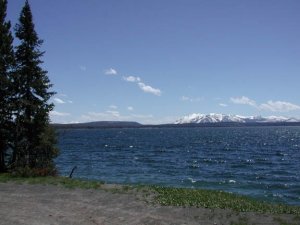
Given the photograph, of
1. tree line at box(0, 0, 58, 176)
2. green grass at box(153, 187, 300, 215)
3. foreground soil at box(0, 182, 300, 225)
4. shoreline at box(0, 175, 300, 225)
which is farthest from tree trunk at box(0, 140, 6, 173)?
green grass at box(153, 187, 300, 215)

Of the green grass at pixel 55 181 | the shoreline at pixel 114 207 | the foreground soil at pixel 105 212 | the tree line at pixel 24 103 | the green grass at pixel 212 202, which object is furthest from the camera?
the tree line at pixel 24 103

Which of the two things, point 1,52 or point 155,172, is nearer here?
point 1,52

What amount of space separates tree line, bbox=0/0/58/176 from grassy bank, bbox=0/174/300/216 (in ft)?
18.2

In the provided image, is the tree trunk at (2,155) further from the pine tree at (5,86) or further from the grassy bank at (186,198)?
the grassy bank at (186,198)

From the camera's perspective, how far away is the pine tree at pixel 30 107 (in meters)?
35.8

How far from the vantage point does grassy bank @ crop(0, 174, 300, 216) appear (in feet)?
73.7

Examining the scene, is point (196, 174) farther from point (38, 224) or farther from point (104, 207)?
point (38, 224)

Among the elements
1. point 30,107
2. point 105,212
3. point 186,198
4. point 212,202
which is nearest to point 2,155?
point 30,107

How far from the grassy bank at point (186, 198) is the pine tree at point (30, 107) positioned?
17.9 ft

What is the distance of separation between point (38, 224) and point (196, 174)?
1415 inches

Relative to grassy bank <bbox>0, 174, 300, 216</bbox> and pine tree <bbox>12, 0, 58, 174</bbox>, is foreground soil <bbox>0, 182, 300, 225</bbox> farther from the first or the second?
pine tree <bbox>12, 0, 58, 174</bbox>

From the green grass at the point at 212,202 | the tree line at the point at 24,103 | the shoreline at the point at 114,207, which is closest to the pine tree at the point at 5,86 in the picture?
the tree line at the point at 24,103

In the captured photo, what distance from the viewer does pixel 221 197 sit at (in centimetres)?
2552

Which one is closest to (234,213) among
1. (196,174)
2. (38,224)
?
(38,224)
